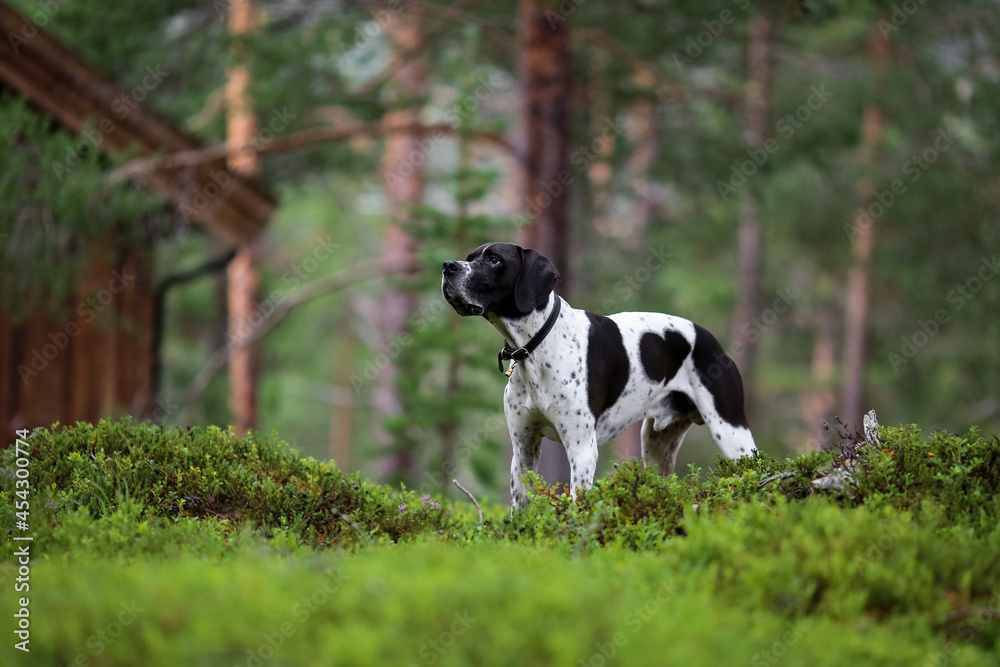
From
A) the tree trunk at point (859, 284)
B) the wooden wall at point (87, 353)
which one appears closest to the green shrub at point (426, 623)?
the wooden wall at point (87, 353)

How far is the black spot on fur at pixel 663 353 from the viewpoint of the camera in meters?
5.63

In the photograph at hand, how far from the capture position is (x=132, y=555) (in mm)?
3998

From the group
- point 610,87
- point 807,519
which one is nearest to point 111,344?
point 610,87

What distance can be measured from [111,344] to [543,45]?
6807 mm

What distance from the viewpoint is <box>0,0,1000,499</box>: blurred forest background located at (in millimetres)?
10578

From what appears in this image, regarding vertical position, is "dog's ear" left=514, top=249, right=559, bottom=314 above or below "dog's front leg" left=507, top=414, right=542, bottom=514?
above

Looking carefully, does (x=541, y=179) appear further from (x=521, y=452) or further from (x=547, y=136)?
(x=521, y=452)

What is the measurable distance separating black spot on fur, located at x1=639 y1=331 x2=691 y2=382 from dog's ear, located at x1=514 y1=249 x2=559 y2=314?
90 cm

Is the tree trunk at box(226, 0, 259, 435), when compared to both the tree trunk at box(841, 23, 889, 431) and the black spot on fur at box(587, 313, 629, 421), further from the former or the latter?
the tree trunk at box(841, 23, 889, 431)

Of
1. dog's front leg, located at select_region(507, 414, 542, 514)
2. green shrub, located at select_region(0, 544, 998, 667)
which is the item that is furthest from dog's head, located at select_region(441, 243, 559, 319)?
green shrub, located at select_region(0, 544, 998, 667)

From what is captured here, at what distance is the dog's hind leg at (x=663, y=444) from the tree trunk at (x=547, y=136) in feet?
13.6

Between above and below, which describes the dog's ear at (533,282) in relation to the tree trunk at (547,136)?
below

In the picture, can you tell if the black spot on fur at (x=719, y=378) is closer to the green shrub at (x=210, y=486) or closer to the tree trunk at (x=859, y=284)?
the green shrub at (x=210, y=486)

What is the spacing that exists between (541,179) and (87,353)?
6.17 meters
